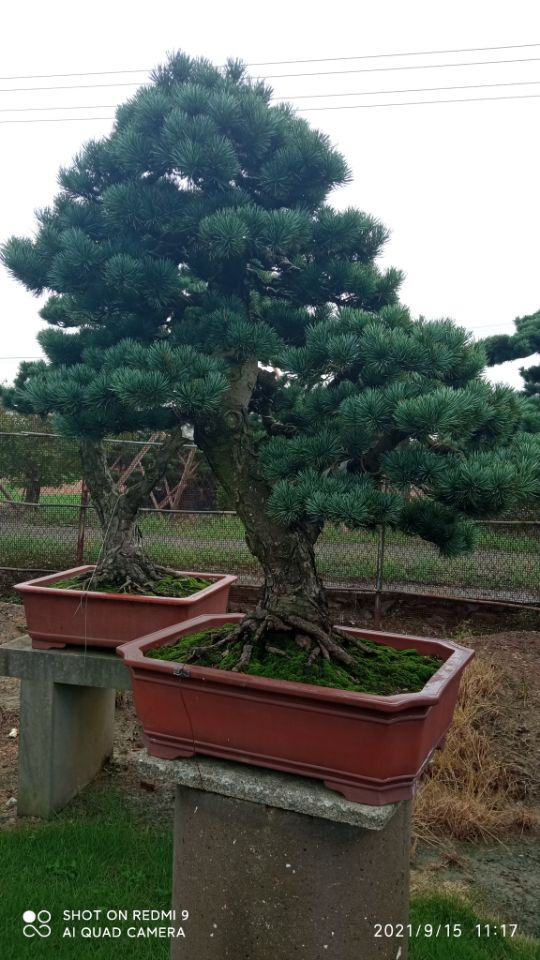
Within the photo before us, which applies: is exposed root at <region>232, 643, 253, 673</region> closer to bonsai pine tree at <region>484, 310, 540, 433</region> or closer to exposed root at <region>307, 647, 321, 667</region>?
exposed root at <region>307, 647, 321, 667</region>

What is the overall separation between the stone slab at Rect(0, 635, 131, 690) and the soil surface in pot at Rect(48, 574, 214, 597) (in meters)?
0.23

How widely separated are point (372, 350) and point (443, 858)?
1881mm

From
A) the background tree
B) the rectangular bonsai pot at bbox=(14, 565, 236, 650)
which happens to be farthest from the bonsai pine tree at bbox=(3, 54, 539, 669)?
the background tree

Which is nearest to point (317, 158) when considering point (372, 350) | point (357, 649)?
point (372, 350)

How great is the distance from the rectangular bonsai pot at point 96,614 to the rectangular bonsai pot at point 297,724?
71 centimetres

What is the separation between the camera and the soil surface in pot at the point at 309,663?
5.11 ft

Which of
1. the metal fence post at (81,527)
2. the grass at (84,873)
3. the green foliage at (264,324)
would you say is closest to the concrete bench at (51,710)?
the grass at (84,873)

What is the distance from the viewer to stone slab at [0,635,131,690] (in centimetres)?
235

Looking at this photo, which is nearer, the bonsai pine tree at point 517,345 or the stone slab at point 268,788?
the stone slab at point 268,788

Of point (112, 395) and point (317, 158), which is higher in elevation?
point (317, 158)

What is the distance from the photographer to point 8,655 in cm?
248

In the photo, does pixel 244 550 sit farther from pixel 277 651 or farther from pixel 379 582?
pixel 277 651

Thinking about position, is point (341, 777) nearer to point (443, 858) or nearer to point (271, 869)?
point (271, 869)

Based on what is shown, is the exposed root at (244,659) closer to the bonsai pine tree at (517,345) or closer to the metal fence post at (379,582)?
the bonsai pine tree at (517,345)
